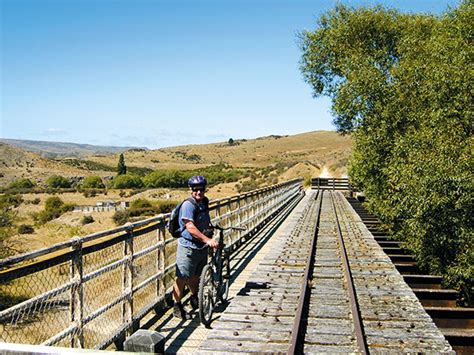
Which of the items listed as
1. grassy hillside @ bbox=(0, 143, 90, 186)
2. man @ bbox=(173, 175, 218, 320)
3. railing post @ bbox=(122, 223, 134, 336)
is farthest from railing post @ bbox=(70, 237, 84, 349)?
grassy hillside @ bbox=(0, 143, 90, 186)

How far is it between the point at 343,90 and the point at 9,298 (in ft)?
49.0

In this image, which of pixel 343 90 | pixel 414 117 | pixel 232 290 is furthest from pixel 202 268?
pixel 343 90

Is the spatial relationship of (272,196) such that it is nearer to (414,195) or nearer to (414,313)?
(414,195)

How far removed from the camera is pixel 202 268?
7.48 metres

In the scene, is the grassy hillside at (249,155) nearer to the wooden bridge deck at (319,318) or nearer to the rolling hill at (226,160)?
the rolling hill at (226,160)

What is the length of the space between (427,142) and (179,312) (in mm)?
9008

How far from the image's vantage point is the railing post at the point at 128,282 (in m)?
6.53

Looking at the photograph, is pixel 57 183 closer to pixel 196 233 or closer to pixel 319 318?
pixel 196 233

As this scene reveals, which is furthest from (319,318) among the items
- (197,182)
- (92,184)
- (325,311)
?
(92,184)

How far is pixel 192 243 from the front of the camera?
23.6 feet

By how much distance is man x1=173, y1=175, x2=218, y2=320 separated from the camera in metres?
7.07

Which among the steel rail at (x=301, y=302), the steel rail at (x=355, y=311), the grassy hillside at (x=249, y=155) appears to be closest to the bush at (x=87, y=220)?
the steel rail at (x=301, y=302)

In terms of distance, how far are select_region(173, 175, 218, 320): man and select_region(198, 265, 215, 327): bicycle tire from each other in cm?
24

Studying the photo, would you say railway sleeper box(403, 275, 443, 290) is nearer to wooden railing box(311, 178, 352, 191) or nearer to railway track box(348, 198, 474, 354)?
railway track box(348, 198, 474, 354)
